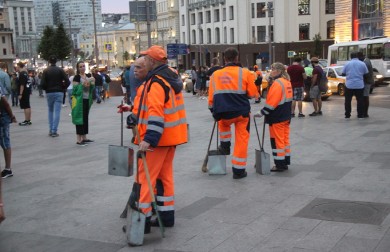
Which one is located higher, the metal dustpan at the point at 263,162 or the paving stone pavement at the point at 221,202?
the metal dustpan at the point at 263,162

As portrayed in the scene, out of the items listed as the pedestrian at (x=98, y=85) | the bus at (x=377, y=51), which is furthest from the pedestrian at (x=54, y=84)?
the bus at (x=377, y=51)

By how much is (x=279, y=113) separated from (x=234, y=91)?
93cm

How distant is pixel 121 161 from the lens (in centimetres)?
584

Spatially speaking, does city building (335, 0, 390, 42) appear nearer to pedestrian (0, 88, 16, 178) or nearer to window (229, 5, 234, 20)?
window (229, 5, 234, 20)

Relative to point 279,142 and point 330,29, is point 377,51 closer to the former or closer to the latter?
point 279,142

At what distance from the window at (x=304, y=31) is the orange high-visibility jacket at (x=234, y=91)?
58.7 meters

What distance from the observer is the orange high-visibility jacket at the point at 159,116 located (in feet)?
17.1

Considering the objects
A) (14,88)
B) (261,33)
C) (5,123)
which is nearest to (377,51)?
(14,88)

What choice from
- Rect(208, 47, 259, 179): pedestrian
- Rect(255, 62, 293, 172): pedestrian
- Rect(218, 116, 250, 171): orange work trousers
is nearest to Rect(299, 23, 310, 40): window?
Rect(255, 62, 293, 172): pedestrian

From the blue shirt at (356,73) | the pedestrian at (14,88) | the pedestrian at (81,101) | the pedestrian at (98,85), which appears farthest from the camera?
the pedestrian at (98,85)

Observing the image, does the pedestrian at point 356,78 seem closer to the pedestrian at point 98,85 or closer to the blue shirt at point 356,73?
the blue shirt at point 356,73

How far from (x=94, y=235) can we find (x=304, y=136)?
6987mm

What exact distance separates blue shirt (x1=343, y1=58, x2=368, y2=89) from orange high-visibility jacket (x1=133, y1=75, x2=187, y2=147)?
951 centimetres

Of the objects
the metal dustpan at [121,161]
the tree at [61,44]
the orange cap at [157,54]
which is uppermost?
the tree at [61,44]
